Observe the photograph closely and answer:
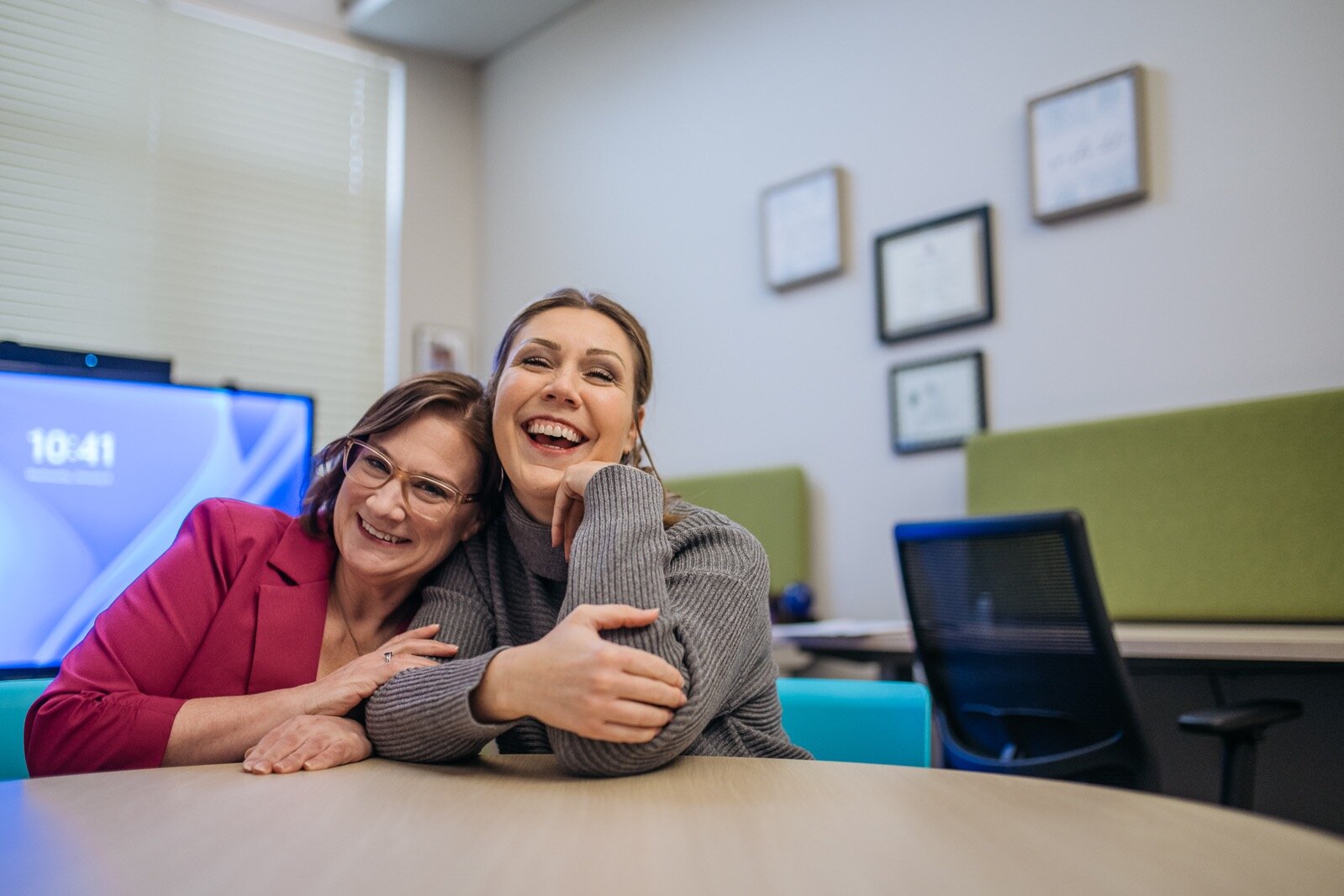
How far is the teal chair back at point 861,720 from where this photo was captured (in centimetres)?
125

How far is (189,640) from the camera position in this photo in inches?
49.9

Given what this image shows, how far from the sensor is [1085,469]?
2.79m

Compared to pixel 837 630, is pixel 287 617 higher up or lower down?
higher up

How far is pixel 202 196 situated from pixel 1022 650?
4.08 metres

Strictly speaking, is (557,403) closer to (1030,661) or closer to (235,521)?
(235,521)

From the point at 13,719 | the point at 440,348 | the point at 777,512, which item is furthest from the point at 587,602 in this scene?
the point at 440,348

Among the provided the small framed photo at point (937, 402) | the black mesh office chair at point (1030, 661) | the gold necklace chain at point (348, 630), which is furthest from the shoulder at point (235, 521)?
the small framed photo at point (937, 402)

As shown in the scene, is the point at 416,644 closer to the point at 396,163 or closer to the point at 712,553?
the point at 712,553

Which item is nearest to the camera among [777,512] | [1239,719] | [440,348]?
[1239,719]

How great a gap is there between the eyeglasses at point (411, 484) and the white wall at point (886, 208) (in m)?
2.06

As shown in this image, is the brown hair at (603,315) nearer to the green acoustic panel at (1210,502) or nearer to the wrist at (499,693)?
the wrist at (499,693)

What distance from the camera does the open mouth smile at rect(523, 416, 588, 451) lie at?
4.34 ft

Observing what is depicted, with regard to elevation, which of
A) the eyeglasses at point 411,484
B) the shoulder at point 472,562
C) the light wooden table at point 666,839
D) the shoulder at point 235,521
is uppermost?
the eyeglasses at point 411,484

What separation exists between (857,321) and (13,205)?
10.9 feet
